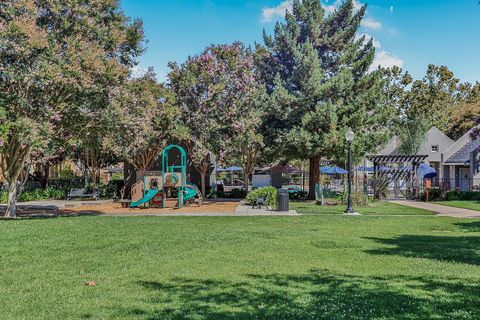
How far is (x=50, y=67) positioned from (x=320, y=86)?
17.1 m

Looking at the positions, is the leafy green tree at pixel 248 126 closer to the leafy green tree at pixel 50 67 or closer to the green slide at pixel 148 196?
the green slide at pixel 148 196

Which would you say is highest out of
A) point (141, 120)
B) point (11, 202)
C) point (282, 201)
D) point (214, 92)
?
point (214, 92)

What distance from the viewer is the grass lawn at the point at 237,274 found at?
17.3 feet

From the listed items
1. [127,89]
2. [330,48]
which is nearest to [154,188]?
[127,89]

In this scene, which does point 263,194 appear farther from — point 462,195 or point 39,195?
point 39,195

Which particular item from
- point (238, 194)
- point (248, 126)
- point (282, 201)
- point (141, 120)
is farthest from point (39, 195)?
Answer: point (282, 201)

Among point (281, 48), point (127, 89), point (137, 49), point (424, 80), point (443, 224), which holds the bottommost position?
point (443, 224)

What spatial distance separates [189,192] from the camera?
81.0 feet

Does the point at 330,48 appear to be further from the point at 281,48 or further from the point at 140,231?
the point at 140,231

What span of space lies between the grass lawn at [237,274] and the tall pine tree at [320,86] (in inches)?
601

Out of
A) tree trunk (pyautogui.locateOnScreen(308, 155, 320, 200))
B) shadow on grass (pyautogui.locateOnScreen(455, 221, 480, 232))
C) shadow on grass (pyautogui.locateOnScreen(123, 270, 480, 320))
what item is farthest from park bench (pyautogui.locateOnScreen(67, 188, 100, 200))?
shadow on grass (pyautogui.locateOnScreen(123, 270, 480, 320))

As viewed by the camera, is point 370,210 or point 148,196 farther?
point 148,196

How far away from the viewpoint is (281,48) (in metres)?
30.5

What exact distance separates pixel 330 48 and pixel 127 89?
1642cm
